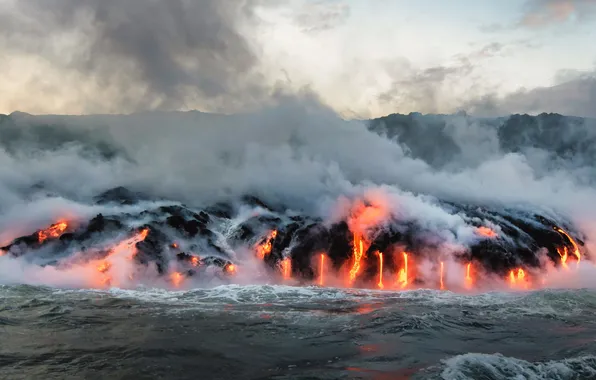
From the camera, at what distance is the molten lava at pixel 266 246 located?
48.5 meters

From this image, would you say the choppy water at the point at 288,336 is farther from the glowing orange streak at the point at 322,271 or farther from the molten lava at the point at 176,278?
the glowing orange streak at the point at 322,271

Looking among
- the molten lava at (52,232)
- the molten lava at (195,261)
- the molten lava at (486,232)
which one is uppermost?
the molten lava at (486,232)

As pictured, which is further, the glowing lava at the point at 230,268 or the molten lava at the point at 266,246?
the molten lava at the point at 266,246

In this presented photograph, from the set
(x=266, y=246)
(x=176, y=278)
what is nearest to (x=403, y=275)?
(x=266, y=246)

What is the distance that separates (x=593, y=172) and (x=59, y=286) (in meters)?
125

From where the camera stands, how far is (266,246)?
4938cm

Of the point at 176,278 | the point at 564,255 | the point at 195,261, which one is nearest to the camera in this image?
the point at 176,278

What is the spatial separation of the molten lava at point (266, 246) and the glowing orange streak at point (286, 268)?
6.66ft

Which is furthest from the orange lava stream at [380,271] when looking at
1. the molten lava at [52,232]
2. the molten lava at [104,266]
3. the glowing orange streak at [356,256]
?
the molten lava at [52,232]

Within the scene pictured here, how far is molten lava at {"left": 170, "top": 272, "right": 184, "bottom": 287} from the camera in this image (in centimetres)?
4125

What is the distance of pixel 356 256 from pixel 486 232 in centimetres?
1442

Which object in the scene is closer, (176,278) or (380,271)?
(176,278)

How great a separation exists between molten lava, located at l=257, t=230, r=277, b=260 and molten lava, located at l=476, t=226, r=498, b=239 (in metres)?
21.5

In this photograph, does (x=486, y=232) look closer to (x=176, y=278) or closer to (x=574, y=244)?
(x=574, y=244)
